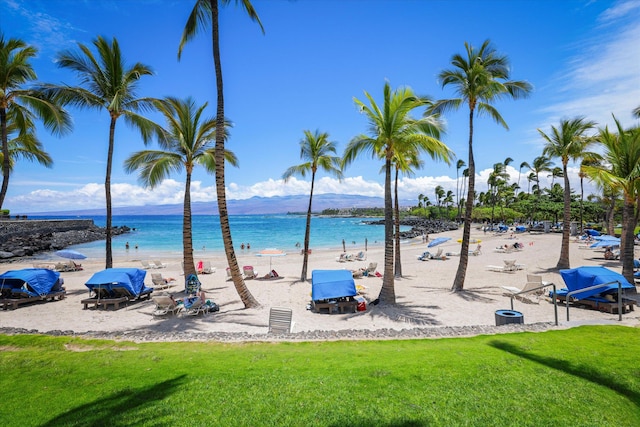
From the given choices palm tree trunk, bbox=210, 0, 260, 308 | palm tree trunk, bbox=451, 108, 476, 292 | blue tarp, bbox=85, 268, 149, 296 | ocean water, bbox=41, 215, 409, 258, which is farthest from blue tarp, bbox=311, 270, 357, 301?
ocean water, bbox=41, 215, 409, 258

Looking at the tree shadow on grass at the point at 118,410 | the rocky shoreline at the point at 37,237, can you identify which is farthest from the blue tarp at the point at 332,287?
the rocky shoreline at the point at 37,237

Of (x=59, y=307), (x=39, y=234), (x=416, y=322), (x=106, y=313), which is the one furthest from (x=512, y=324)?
(x=39, y=234)

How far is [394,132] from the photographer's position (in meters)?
13.2

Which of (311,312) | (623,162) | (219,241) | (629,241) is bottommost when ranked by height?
(219,241)

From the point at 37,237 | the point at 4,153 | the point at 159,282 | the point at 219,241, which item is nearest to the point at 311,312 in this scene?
the point at 159,282

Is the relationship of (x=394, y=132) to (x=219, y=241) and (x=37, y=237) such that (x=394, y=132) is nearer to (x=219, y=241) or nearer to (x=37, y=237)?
(x=219, y=241)

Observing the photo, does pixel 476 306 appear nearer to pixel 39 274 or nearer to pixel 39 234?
pixel 39 274

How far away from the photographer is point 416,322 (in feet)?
37.6

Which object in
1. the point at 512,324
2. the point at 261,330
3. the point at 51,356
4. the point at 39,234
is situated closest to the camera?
the point at 51,356

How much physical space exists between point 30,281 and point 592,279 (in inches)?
901

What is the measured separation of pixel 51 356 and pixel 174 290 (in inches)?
457

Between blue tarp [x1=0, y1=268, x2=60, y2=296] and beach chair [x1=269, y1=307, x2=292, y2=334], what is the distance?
1174 centimetres

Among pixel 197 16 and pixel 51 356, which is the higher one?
pixel 197 16

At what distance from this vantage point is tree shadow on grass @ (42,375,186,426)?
4469mm
